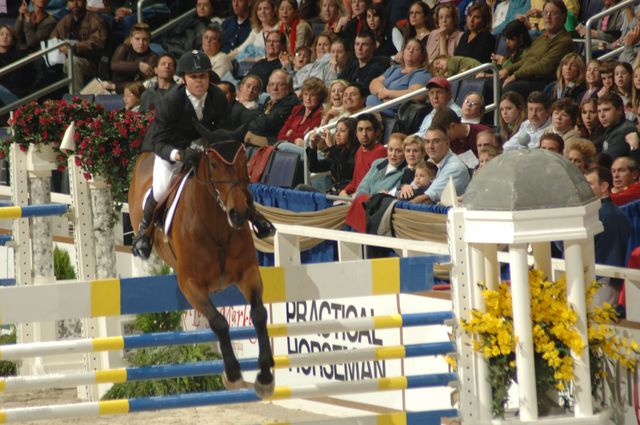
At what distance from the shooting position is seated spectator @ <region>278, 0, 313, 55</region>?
1337 centimetres

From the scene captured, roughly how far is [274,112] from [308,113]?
361 mm

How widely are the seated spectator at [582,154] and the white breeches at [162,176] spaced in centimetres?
254

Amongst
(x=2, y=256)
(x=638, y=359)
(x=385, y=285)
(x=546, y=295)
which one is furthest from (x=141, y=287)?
(x=2, y=256)

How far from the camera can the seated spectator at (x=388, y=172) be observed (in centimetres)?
945

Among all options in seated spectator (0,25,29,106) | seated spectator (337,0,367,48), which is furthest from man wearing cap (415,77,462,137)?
seated spectator (0,25,29,106)

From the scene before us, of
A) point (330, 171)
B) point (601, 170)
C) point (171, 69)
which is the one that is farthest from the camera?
point (171, 69)

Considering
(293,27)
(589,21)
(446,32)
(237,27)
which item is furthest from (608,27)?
(237,27)

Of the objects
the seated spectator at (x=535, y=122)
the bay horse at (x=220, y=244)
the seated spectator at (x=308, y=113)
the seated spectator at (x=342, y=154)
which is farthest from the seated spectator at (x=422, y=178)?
the seated spectator at (x=308, y=113)

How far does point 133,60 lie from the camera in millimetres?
14484

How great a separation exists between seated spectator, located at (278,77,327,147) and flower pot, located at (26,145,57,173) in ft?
8.15

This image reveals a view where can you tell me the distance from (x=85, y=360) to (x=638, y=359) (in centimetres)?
448

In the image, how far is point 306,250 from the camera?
9250 millimetres

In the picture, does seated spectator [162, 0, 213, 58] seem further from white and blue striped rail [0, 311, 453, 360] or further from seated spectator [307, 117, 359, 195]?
white and blue striped rail [0, 311, 453, 360]

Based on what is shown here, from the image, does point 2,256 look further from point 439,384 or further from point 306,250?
point 439,384
